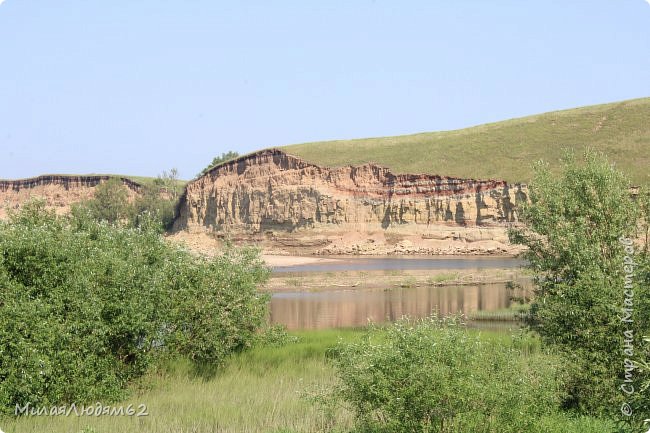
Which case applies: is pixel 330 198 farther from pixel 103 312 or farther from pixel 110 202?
pixel 103 312

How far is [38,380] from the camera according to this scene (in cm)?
1521

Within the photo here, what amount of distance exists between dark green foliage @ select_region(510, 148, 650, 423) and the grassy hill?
234 ft

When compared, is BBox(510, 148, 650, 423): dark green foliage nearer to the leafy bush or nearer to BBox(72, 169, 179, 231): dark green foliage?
the leafy bush

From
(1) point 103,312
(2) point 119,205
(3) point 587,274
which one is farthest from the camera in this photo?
(2) point 119,205

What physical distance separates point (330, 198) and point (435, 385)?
93996 millimetres

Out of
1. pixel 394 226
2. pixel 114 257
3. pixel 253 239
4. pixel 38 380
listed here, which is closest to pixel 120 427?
pixel 38 380

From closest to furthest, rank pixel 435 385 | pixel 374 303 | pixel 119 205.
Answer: pixel 435 385 < pixel 374 303 < pixel 119 205

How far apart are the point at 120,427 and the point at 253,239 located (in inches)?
3756

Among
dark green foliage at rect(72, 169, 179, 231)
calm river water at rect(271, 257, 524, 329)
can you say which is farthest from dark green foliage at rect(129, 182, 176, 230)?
calm river water at rect(271, 257, 524, 329)

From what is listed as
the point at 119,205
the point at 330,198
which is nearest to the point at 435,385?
the point at 330,198

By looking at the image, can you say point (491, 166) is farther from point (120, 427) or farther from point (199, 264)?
point (120, 427)

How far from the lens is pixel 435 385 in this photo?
11609mm

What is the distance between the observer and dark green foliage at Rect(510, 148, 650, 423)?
49.4ft

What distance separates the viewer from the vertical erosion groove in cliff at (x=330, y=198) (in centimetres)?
9525
